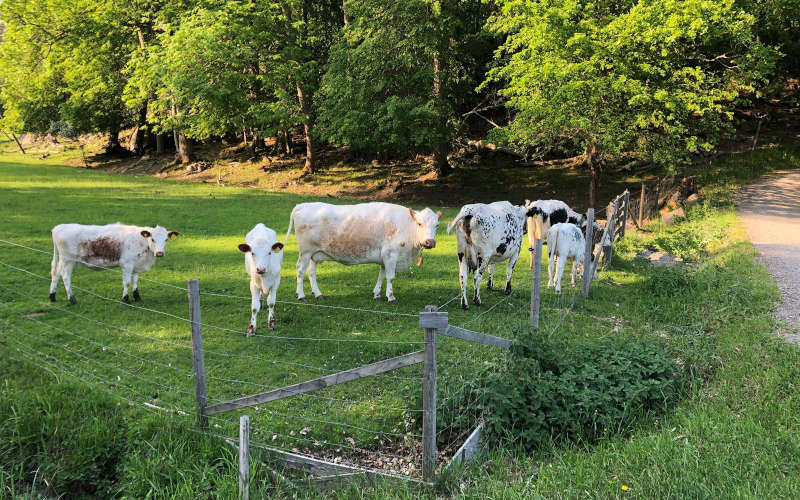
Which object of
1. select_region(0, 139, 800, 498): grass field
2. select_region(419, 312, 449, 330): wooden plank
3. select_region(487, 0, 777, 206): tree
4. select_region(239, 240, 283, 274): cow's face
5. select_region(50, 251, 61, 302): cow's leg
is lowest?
select_region(0, 139, 800, 498): grass field

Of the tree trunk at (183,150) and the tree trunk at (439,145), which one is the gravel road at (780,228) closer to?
the tree trunk at (439,145)

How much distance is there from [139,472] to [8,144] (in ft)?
200

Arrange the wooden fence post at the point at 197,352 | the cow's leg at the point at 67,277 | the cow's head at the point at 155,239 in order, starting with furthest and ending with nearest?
the cow's head at the point at 155,239 → the cow's leg at the point at 67,277 → the wooden fence post at the point at 197,352

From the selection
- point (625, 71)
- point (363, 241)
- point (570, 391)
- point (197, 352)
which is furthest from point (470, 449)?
point (625, 71)

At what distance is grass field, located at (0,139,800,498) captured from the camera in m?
4.86


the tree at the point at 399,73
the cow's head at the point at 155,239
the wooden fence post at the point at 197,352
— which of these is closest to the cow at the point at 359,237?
the cow's head at the point at 155,239

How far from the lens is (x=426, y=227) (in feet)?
35.4

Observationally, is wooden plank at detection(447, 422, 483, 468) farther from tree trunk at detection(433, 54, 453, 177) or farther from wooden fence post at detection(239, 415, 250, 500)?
tree trunk at detection(433, 54, 453, 177)

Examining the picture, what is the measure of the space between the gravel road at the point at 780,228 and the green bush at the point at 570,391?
2.46m

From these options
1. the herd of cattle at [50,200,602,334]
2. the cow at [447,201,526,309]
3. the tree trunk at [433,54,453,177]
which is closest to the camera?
the herd of cattle at [50,200,602,334]

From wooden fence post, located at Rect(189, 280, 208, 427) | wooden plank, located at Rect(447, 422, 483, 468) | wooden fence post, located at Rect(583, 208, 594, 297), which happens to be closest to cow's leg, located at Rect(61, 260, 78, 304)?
wooden fence post, located at Rect(189, 280, 208, 427)

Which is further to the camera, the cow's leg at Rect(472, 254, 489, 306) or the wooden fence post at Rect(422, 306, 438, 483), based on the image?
the cow's leg at Rect(472, 254, 489, 306)

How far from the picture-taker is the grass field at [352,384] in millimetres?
4859

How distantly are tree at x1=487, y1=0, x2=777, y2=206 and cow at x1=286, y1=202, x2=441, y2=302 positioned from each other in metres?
11.3
